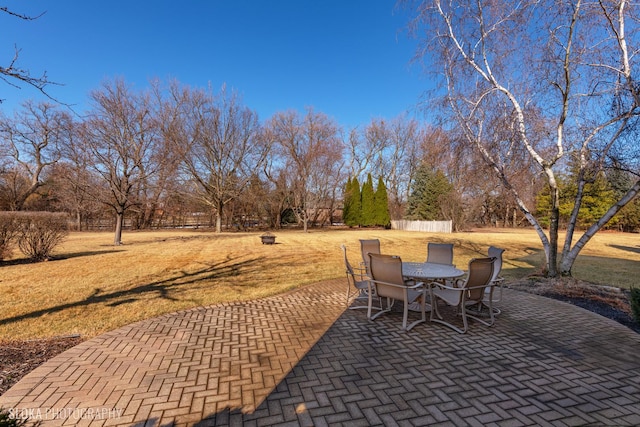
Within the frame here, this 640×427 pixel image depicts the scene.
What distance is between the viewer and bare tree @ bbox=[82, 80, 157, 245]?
1502 cm

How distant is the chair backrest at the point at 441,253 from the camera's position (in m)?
6.13

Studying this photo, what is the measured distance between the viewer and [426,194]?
3381 centimetres

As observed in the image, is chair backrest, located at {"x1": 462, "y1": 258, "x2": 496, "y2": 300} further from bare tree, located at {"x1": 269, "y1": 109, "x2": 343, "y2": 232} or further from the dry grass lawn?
bare tree, located at {"x1": 269, "y1": 109, "x2": 343, "y2": 232}

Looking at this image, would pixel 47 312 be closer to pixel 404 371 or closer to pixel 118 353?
pixel 118 353

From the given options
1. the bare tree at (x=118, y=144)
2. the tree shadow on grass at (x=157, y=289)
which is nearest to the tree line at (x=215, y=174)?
the bare tree at (x=118, y=144)

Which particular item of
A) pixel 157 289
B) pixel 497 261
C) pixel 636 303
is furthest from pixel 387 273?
pixel 157 289

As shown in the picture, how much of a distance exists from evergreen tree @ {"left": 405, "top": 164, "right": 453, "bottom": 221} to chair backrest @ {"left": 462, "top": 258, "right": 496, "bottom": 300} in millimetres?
Result: 28864

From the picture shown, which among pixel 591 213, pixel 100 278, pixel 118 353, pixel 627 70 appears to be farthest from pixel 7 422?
pixel 591 213

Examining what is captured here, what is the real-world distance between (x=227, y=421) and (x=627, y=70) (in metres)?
9.22

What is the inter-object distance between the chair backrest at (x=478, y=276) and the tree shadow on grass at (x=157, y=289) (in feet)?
17.5

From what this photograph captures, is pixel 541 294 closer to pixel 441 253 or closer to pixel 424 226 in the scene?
pixel 441 253

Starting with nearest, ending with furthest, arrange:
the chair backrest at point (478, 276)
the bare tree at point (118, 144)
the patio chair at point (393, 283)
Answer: the chair backrest at point (478, 276) → the patio chair at point (393, 283) → the bare tree at point (118, 144)

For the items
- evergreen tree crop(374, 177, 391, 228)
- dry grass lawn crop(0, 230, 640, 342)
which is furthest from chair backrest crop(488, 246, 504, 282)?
evergreen tree crop(374, 177, 391, 228)

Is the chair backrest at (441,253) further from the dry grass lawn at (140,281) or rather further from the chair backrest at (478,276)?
the dry grass lawn at (140,281)
